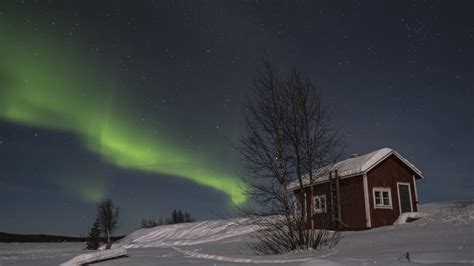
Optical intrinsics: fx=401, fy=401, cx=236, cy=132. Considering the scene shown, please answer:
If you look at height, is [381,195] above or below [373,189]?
below

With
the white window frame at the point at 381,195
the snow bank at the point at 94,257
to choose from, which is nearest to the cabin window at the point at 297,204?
the snow bank at the point at 94,257

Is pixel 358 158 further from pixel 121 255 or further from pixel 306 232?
pixel 121 255

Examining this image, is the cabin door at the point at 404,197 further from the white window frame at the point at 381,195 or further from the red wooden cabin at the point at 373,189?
the white window frame at the point at 381,195

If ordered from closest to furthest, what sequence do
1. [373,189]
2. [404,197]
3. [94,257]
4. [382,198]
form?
1. [94,257]
2. [373,189]
3. [382,198]
4. [404,197]

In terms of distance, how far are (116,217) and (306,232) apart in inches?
2194

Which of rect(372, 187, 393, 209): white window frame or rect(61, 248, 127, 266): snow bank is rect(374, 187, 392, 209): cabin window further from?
rect(61, 248, 127, 266): snow bank

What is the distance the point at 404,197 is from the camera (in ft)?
84.7

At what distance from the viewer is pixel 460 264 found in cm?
694

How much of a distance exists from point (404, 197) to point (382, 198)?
6.18ft

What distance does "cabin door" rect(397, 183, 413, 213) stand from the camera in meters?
25.5

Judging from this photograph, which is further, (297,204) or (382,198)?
(382,198)

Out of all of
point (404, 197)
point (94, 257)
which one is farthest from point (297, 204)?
point (404, 197)

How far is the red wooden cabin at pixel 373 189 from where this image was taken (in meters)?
24.5

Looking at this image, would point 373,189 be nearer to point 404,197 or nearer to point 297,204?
point 404,197
